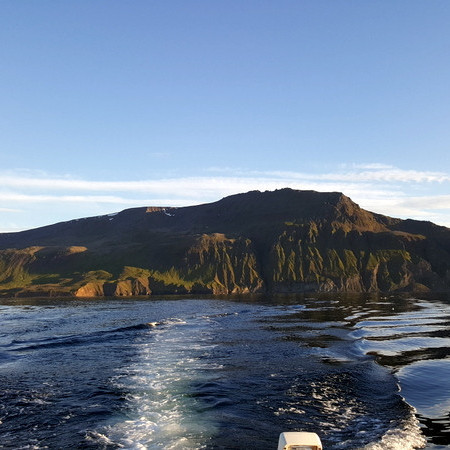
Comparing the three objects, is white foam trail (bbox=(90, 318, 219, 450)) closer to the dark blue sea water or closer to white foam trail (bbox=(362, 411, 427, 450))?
the dark blue sea water

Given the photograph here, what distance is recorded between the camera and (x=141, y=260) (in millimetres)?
194875

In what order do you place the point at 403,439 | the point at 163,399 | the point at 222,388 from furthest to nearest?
the point at 222,388 < the point at 163,399 < the point at 403,439

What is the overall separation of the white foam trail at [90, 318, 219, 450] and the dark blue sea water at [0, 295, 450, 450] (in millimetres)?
92

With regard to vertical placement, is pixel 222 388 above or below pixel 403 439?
below

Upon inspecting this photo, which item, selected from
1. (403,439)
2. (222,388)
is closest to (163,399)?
(222,388)

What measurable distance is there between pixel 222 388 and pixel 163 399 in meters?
4.18

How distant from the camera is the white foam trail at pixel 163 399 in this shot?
70.4ft

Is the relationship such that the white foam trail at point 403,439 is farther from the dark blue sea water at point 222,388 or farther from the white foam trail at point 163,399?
the white foam trail at point 163,399

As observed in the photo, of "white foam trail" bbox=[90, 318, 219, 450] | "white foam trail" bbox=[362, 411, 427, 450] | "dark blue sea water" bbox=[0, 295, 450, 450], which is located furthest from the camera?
"dark blue sea water" bbox=[0, 295, 450, 450]

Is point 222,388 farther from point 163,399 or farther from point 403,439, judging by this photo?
point 403,439

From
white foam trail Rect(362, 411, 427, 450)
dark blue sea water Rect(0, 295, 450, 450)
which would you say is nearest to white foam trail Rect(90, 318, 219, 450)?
dark blue sea water Rect(0, 295, 450, 450)

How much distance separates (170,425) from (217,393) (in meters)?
5.89

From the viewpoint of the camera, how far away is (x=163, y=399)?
1097 inches

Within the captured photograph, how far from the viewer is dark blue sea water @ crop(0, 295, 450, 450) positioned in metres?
21.8
